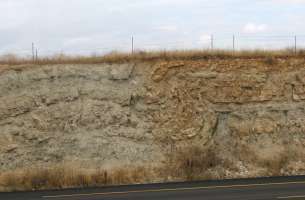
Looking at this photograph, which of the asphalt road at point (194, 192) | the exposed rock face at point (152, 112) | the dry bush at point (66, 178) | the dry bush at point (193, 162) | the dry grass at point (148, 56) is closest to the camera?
the asphalt road at point (194, 192)

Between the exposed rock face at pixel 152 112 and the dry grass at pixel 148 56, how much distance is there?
1.86ft

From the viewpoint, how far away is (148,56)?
2572 cm

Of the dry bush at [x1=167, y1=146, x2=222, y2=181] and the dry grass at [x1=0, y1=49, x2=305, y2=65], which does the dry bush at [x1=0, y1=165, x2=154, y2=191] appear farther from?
the dry grass at [x1=0, y1=49, x2=305, y2=65]

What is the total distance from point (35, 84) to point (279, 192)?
12679 mm

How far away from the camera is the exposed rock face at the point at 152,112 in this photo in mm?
23094

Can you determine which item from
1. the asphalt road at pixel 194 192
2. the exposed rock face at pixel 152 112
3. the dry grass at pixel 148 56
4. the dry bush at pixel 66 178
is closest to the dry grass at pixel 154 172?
the dry bush at pixel 66 178

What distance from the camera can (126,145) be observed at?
23.3 meters

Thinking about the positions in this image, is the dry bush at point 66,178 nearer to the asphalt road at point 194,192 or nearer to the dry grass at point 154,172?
the dry grass at point 154,172

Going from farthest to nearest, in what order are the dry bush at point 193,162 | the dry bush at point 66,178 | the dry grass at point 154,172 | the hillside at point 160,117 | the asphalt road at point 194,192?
the hillside at point 160,117 < the dry bush at point 193,162 < the dry grass at point 154,172 < the dry bush at point 66,178 < the asphalt road at point 194,192

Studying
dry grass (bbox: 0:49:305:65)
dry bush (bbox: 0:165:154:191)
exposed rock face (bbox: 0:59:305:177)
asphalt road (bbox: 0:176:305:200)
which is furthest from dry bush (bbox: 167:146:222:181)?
dry grass (bbox: 0:49:305:65)

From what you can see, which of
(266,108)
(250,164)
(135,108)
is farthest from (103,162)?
(266,108)

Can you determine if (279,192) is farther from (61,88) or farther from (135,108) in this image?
(61,88)

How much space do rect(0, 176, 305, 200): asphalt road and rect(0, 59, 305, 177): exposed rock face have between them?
3665 mm

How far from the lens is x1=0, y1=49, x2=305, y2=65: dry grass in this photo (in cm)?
2539
